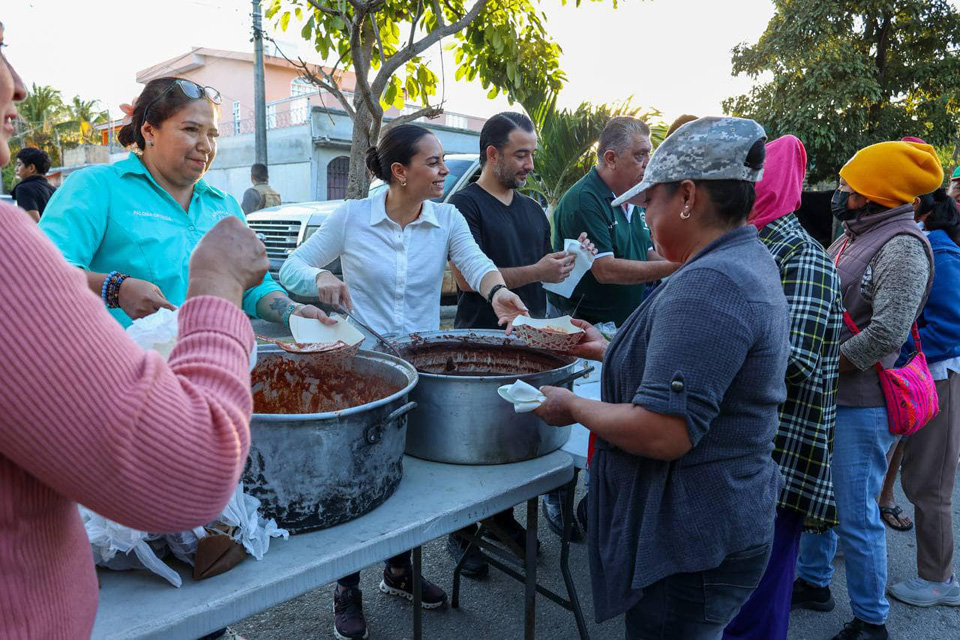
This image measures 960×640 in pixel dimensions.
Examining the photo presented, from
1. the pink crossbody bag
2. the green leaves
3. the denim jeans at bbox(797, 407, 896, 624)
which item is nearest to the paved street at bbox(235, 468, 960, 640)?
the denim jeans at bbox(797, 407, 896, 624)

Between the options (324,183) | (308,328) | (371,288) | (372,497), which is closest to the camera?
(372,497)

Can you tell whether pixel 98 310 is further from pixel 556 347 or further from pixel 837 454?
pixel 837 454

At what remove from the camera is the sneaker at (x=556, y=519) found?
11.3ft

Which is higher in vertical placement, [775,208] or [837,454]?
[775,208]

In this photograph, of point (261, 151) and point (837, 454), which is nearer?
point (837, 454)

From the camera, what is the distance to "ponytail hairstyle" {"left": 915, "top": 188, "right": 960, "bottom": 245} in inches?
124

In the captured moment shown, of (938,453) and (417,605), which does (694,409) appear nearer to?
(417,605)

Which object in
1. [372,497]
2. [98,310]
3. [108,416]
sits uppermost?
[98,310]

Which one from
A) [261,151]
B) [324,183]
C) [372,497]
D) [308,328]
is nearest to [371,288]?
[308,328]

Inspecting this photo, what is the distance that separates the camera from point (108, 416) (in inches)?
25.7

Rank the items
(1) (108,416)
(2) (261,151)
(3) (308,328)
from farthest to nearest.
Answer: (2) (261,151) → (3) (308,328) → (1) (108,416)

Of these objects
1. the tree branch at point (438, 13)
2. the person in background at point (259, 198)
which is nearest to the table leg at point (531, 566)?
the tree branch at point (438, 13)

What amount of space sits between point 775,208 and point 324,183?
16595 millimetres

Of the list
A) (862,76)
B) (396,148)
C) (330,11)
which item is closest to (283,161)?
(330,11)
